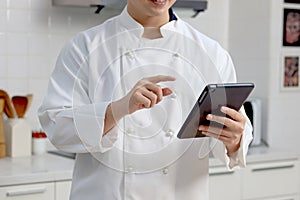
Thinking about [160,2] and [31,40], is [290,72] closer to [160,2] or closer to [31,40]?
[31,40]

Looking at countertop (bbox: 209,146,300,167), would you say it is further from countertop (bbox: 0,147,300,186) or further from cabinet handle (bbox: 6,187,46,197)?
cabinet handle (bbox: 6,187,46,197)

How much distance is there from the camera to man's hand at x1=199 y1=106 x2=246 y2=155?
1.32m

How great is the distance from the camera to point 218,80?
145cm

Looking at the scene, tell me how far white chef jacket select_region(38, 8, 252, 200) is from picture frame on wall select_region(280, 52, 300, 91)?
1.84 m

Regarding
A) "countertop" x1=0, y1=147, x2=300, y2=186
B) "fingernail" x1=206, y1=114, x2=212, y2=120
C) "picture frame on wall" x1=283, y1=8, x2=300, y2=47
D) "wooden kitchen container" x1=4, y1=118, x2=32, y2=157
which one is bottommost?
"countertop" x1=0, y1=147, x2=300, y2=186

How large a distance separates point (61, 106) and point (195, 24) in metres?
2.09

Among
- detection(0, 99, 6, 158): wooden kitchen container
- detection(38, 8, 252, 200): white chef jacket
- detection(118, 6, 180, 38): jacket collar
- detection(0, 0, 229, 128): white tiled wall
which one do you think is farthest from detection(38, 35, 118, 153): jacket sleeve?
detection(0, 0, 229, 128): white tiled wall

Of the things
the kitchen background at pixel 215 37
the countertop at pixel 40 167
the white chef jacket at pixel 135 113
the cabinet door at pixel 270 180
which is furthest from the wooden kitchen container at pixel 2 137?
the white chef jacket at pixel 135 113

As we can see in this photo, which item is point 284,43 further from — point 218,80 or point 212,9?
point 218,80

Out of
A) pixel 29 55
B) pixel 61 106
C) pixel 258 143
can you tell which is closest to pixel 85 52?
pixel 61 106

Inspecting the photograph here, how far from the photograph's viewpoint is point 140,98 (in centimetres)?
122

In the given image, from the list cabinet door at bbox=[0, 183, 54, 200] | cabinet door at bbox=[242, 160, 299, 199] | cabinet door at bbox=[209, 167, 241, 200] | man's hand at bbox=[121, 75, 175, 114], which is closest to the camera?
man's hand at bbox=[121, 75, 175, 114]

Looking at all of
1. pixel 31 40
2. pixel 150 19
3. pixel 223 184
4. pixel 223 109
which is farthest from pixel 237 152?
pixel 31 40

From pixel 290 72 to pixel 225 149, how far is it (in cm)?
199
